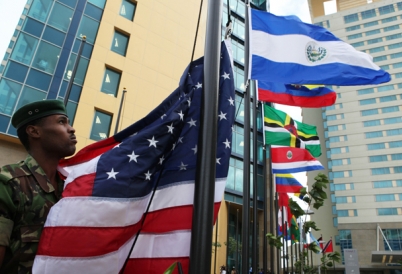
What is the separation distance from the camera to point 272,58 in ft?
23.5

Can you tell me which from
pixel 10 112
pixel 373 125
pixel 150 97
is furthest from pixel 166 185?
pixel 373 125

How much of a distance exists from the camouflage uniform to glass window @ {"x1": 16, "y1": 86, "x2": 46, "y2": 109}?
56.9ft

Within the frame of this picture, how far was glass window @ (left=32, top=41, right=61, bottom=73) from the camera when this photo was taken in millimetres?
18703

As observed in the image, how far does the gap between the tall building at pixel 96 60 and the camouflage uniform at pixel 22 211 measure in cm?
1384

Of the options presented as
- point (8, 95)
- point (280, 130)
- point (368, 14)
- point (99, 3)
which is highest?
point (368, 14)

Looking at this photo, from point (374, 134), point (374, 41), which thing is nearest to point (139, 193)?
point (374, 134)

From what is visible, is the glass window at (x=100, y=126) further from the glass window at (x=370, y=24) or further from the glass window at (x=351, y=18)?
the glass window at (x=351, y=18)

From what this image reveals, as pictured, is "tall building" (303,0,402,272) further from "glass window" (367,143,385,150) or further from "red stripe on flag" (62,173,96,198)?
"red stripe on flag" (62,173,96,198)

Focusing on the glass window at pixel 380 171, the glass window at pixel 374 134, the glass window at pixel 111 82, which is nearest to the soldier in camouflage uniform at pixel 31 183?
the glass window at pixel 111 82

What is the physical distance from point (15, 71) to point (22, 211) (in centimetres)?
1867

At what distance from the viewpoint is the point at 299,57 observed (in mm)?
7305

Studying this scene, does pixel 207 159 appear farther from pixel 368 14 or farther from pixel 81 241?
pixel 368 14

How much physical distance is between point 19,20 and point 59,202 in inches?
823

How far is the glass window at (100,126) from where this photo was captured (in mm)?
19406
